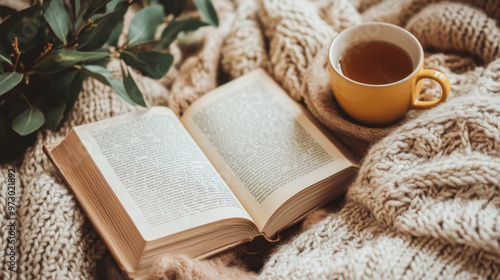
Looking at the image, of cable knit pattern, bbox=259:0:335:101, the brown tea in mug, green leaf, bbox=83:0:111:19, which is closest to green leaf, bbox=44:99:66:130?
green leaf, bbox=83:0:111:19

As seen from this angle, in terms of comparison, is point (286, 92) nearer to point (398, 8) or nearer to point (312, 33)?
point (312, 33)

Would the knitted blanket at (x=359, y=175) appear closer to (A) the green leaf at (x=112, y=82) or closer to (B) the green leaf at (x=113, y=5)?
(A) the green leaf at (x=112, y=82)

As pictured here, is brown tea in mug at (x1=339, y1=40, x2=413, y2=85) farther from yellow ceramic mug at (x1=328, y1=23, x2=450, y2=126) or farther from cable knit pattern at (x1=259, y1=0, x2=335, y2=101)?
cable knit pattern at (x1=259, y1=0, x2=335, y2=101)

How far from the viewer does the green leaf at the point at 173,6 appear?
110cm

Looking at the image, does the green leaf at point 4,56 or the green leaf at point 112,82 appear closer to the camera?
the green leaf at point 4,56

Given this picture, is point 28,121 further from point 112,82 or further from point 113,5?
point 113,5

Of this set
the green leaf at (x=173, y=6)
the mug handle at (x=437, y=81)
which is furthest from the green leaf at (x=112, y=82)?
the mug handle at (x=437, y=81)

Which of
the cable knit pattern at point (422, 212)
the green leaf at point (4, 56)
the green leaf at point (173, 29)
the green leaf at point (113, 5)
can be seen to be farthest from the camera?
the green leaf at point (173, 29)

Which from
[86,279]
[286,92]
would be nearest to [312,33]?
[286,92]

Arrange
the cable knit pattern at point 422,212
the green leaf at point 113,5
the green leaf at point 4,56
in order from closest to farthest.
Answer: the cable knit pattern at point 422,212 < the green leaf at point 4,56 < the green leaf at point 113,5

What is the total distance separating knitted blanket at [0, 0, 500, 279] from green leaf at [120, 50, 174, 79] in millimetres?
97

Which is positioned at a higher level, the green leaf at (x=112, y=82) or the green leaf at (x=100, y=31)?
the green leaf at (x=100, y=31)

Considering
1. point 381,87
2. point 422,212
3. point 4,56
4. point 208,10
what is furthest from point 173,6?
point 422,212

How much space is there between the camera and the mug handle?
0.80 metres
